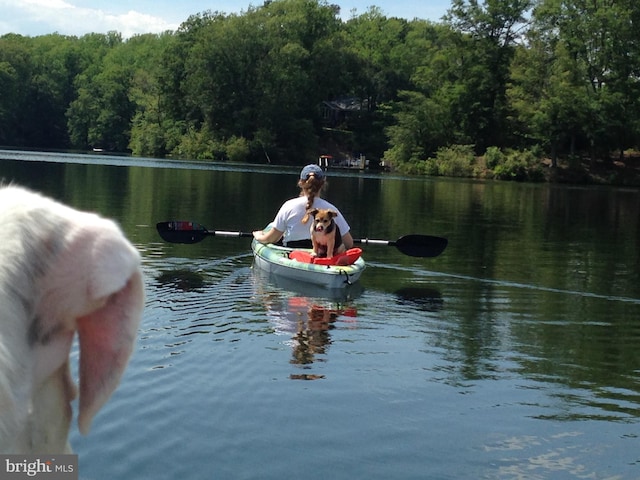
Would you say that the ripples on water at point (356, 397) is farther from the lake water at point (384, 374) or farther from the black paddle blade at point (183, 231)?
the black paddle blade at point (183, 231)

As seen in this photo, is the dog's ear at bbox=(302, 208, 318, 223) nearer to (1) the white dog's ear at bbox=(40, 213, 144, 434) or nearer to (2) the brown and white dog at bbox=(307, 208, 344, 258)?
(2) the brown and white dog at bbox=(307, 208, 344, 258)

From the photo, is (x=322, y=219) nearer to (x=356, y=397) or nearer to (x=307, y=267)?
(x=307, y=267)

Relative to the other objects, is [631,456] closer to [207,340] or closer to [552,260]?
[207,340]

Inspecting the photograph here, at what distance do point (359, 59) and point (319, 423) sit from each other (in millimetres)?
83406

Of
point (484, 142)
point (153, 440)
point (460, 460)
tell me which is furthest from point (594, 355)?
point (484, 142)

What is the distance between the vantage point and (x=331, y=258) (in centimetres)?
1235

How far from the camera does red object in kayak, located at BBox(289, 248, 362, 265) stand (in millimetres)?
12320

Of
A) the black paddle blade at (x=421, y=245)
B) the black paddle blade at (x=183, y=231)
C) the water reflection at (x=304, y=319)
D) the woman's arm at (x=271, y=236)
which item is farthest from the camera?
the black paddle blade at (x=183, y=231)

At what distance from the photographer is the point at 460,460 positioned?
5.83 meters

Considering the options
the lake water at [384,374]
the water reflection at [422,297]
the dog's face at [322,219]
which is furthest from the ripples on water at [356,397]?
the dog's face at [322,219]

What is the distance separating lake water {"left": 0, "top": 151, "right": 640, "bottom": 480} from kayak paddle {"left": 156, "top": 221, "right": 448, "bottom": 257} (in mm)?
298

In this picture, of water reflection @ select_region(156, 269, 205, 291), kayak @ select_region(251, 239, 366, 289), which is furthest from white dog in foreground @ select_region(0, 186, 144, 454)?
kayak @ select_region(251, 239, 366, 289)

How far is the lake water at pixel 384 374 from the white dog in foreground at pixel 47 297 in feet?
15.0

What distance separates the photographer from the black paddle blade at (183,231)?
50.8ft
